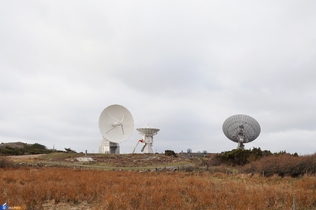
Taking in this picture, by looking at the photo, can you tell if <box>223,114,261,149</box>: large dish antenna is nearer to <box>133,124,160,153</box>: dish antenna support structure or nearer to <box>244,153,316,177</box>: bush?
<box>133,124,160,153</box>: dish antenna support structure

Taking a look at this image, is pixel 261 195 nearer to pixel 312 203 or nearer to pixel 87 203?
pixel 312 203

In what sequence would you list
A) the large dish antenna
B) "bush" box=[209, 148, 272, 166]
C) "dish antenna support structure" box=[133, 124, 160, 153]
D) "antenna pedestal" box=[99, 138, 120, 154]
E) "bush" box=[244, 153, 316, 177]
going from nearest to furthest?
1. "bush" box=[244, 153, 316, 177]
2. "bush" box=[209, 148, 272, 166]
3. the large dish antenna
4. "antenna pedestal" box=[99, 138, 120, 154]
5. "dish antenna support structure" box=[133, 124, 160, 153]

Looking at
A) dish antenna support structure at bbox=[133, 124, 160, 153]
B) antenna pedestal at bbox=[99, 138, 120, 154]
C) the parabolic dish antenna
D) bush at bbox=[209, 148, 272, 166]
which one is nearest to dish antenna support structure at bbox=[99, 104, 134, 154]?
the parabolic dish antenna

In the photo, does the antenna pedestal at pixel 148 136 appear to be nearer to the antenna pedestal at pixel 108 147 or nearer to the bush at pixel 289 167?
the antenna pedestal at pixel 108 147


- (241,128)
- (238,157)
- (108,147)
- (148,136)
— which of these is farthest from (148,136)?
(238,157)

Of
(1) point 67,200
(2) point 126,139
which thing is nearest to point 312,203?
(1) point 67,200

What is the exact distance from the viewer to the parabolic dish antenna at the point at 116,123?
2587 inches

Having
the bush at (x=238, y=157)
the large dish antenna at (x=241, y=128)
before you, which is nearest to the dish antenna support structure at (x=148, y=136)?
the large dish antenna at (x=241, y=128)

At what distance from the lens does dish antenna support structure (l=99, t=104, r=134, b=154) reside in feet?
215

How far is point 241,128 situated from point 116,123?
84.9ft

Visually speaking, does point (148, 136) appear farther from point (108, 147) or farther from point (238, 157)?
point (238, 157)

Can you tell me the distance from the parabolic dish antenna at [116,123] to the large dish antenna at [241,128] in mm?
21141

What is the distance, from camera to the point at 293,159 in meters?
26.0

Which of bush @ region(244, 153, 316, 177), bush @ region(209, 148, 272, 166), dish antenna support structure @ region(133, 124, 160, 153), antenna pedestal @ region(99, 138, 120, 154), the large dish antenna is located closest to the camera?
bush @ region(244, 153, 316, 177)
